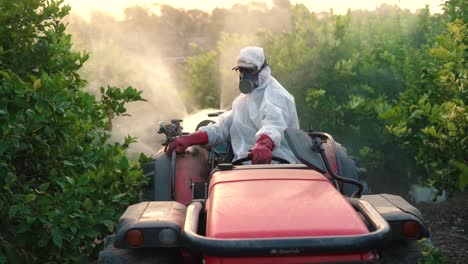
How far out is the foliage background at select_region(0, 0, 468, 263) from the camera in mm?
4723

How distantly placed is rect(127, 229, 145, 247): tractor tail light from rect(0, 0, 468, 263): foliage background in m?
0.93

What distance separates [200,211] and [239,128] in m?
2.32

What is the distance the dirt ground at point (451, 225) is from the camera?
6.65 m

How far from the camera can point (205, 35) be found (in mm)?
27203

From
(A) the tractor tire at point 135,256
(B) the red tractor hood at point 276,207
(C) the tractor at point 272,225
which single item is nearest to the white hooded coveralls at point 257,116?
(C) the tractor at point 272,225

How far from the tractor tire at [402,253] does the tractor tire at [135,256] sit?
1086 millimetres

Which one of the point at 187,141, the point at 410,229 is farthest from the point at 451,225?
the point at 410,229

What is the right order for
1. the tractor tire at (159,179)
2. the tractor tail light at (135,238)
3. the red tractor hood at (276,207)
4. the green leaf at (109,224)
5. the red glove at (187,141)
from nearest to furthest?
the red tractor hood at (276,207), the tractor tail light at (135,238), the green leaf at (109,224), the tractor tire at (159,179), the red glove at (187,141)

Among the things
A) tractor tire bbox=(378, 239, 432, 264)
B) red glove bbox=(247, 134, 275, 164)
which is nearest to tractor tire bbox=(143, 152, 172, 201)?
red glove bbox=(247, 134, 275, 164)

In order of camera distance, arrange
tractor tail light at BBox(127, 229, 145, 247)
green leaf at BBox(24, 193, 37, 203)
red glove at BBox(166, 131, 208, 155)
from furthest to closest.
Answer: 1. red glove at BBox(166, 131, 208, 155)
2. green leaf at BBox(24, 193, 37, 203)
3. tractor tail light at BBox(127, 229, 145, 247)

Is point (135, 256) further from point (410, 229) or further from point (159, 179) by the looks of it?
point (159, 179)

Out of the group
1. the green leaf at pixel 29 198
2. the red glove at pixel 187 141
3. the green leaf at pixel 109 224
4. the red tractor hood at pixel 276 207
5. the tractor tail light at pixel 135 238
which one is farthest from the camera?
the red glove at pixel 187 141

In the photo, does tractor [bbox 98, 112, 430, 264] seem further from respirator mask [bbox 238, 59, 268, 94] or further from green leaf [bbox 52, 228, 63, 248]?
respirator mask [bbox 238, 59, 268, 94]

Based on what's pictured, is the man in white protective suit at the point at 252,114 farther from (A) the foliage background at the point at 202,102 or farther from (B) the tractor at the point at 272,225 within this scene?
(B) the tractor at the point at 272,225
